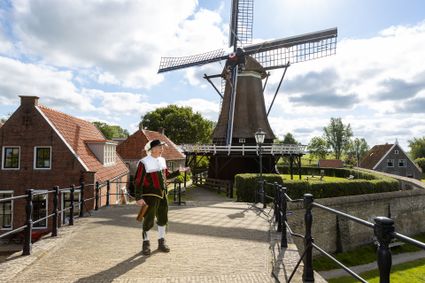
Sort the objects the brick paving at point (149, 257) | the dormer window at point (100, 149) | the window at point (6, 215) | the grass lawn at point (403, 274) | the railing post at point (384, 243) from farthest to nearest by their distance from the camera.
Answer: the dormer window at point (100, 149) → the window at point (6, 215) → the grass lawn at point (403, 274) → the brick paving at point (149, 257) → the railing post at point (384, 243)

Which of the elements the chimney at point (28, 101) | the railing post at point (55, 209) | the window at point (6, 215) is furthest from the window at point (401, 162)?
the railing post at point (55, 209)

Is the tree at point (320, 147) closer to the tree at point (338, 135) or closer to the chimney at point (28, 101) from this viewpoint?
the tree at point (338, 135)

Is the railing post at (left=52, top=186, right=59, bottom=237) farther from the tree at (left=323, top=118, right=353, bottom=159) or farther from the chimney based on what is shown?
the tree at (left=323, top=118, right=353, bottom=159)

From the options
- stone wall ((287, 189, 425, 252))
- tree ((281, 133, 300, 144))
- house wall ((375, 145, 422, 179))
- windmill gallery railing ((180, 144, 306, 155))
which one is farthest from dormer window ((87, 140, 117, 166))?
tree ((281, 133, 300, 144))

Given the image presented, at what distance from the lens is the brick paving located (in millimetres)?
4598

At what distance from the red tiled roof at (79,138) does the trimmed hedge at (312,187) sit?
7.64 meters

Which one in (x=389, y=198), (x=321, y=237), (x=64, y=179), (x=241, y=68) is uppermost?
(x=241, y=68)

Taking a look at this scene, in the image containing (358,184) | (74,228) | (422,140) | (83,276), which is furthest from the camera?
(422,140)

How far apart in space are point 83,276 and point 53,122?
15307mm

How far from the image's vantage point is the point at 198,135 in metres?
56.6

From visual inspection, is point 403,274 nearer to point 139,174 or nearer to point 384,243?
point 139,174

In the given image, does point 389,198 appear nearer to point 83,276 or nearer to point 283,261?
point 283,261

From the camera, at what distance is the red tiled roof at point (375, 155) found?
154 ft

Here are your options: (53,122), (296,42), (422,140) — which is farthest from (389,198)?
(422,140)
